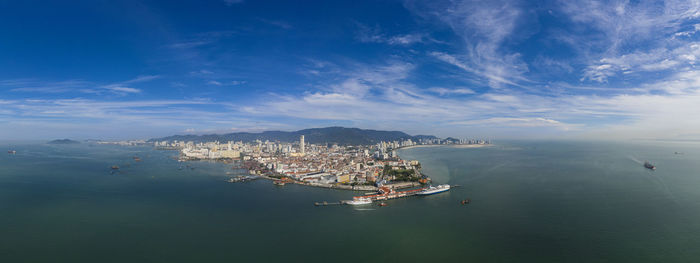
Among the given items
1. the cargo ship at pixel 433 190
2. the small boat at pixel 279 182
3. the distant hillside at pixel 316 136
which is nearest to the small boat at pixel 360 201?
the cargo ship at pixel 433 190

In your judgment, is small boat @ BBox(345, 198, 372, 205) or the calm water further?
small boat @ BBox(345, 198, 372, 205)

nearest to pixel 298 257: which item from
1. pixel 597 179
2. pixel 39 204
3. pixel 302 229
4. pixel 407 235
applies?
pixel 302 229

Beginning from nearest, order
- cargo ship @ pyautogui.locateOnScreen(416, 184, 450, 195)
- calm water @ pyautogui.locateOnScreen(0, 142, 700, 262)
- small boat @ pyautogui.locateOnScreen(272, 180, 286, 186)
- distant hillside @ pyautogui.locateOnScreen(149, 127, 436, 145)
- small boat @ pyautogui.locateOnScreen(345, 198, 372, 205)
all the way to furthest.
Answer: calm water @ pyautogui.locateOnScreen(0, 142, 700, 262)
small boat @ pyautogui.locateOnScreen(345, 198, 372, 205)
cargo ship @ pyautogui.locateOnScreen(416, 184, 450, 195)
small boat @ pyautogui.locateOnScreen(272, 180, 286, 186)
distant hillside @ pyautogui.locateOnScreen(149, 127, 436, 145)

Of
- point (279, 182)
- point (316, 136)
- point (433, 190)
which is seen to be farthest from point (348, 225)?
point (316, 136)

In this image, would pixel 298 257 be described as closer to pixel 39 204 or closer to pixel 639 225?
pixel 639 225

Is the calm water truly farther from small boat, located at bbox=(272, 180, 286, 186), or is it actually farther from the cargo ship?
small boat, located at bbox=(272, 180, 286, 186)

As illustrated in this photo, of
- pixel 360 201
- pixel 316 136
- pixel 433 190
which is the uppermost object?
pixel 316 136

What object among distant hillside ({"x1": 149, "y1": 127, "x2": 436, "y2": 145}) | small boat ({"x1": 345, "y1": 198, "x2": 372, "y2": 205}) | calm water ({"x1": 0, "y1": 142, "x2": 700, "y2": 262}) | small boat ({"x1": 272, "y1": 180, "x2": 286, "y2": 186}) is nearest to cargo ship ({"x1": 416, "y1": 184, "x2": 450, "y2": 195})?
calm water ({"x1": 0, "y1": 142, "x2": 700, "y2": 262})

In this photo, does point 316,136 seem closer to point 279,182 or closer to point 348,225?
point 279,182

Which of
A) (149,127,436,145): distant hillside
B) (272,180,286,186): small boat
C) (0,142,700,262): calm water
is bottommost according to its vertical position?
(0,142,700,262): calm water
